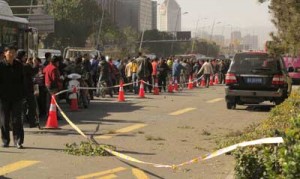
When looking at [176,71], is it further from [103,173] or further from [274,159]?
[274,159]

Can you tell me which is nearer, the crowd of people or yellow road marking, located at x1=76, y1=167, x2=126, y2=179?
yellow road marking, located at x1=76, y1=167, x2=126, y2=179

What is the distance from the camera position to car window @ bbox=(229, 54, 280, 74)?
1716cm

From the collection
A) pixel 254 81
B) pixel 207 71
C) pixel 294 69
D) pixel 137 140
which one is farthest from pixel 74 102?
pixel 294 69

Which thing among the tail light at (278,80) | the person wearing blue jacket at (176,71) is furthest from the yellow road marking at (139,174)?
the person wearing blue jacket at (176,71)

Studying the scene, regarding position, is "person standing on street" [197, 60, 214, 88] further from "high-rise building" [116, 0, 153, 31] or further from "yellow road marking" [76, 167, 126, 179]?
"high-rise building" [116, 0, 153, 31]

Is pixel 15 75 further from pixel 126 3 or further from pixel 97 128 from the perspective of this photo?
pixel 126 3

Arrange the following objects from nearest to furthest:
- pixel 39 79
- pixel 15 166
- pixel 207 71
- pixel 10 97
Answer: pixel 15 166, pixel 10 97, pixel 39 79, pixel 207 71

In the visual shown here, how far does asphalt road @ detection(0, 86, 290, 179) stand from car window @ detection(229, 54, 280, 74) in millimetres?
1306

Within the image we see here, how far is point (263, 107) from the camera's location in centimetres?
1916

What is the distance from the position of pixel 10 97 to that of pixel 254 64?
9456mm

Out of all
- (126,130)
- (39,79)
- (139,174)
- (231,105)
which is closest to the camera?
(139,174)

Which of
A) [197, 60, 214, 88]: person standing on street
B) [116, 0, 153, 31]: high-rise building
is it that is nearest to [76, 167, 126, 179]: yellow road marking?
[197, 60, 214, 88]: person standing on street

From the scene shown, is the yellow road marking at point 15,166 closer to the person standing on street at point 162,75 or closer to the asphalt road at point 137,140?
the asphalt road at point 137,140

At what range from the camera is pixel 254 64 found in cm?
1733
